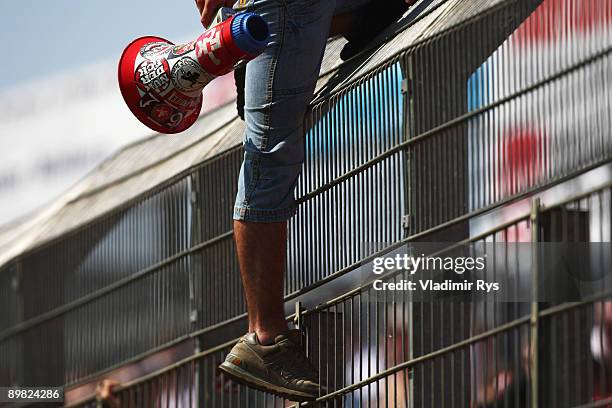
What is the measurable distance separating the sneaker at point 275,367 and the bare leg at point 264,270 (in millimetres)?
36

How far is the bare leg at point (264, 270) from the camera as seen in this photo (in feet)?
20.5

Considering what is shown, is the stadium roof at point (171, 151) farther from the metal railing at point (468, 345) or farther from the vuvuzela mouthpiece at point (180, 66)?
the vuvuzela mouthpiece at point (180, 66)

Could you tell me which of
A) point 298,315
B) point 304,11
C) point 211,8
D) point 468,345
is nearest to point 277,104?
point 304,11

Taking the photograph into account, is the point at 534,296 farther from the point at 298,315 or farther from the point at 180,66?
the point at 180,66

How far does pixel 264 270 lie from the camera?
248 inches

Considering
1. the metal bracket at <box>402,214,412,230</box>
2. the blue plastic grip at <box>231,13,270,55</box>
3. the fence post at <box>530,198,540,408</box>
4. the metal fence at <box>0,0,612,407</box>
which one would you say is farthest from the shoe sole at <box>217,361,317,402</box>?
the blue plastic grip at <box>231,13,270,55</box>

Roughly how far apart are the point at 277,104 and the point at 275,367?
0.88 m

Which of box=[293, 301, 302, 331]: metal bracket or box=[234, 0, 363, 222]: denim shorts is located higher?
box=[234, 0, 363, 222]: denim shorts

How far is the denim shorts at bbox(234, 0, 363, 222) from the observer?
6195 millimetres

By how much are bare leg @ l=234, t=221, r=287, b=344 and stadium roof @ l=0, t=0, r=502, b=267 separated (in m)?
0.95

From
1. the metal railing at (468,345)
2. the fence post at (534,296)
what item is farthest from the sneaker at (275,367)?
the fence post at (534,296)

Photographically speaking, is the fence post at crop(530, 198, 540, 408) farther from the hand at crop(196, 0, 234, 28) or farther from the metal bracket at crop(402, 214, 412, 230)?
the hand at crop(196, 0, 234, 28)

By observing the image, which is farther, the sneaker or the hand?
the hand

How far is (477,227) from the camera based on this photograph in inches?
271
